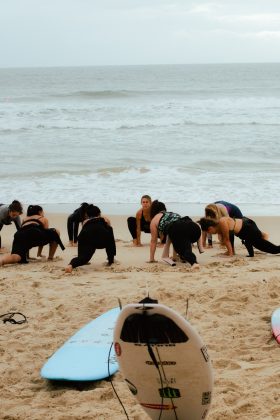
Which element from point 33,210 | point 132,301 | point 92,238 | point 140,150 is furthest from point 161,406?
point 140,150

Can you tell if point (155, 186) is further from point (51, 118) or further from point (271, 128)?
point (51, 118)

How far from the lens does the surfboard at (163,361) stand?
138 inches

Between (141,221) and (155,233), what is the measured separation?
3.95ft

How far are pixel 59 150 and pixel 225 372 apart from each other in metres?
18.2

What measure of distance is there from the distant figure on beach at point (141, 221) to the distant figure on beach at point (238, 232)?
1134mm

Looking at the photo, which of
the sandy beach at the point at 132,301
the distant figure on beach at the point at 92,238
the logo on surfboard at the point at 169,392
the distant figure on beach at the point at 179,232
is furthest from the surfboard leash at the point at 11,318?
the logo on surfboard at the point at 169,392

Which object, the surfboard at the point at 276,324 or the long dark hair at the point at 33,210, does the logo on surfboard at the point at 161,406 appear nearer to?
the surfboard at the point at 276,324

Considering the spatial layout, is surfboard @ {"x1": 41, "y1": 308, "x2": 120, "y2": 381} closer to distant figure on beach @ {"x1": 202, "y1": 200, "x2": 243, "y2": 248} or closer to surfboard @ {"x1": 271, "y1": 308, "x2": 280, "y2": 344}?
surfboard @ {"x1": 271, "y1": 308, "x2": 280, "y2": 344}

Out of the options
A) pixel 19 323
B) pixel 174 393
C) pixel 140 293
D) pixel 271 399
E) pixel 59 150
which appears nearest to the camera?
pixel 174 393

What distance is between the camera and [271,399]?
4.44 metres

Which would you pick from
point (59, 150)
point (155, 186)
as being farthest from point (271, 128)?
point (155, 186)

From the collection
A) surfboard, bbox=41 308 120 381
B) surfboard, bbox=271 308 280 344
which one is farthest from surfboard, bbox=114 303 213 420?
surfboard, bbox=271 308 280 344

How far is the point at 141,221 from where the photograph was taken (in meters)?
10.1

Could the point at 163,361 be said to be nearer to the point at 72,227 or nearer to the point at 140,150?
the point at 72,227
